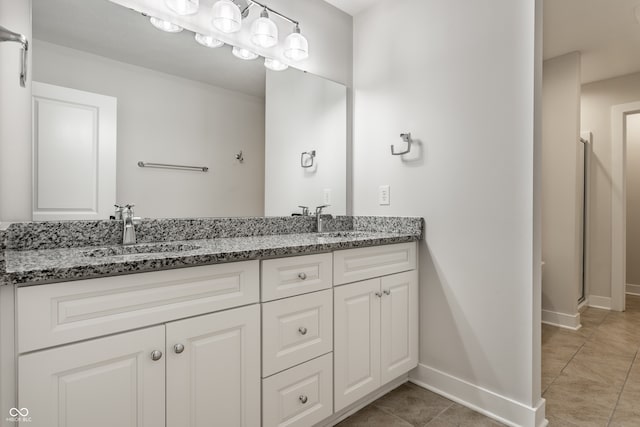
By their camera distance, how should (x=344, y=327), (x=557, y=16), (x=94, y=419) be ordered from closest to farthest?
1. (x=94, y=419)
2. (x=344, y=327)
3. (x=557, y=16)

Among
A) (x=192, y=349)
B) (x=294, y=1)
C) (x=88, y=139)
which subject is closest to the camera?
(x=192, y=349)

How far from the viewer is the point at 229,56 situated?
1.80 meters

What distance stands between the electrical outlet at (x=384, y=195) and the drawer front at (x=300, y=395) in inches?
39.5

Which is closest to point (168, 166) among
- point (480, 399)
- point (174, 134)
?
point (174, 134)

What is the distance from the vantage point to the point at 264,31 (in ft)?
5.92

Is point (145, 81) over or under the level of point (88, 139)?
over

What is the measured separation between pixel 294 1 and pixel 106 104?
125 centimetres

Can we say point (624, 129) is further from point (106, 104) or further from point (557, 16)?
point (106, 104)

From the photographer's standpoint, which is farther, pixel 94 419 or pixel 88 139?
pixel 88 139

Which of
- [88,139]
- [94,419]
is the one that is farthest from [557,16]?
[94,419]

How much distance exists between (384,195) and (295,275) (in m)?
0.99

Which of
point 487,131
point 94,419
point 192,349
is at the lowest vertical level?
point 94,419

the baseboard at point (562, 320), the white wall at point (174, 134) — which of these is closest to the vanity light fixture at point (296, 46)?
the white wall at point (174, 134)

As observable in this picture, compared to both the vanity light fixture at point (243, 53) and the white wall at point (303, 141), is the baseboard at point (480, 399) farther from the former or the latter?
the vanity light fixture at point (243, 53)
